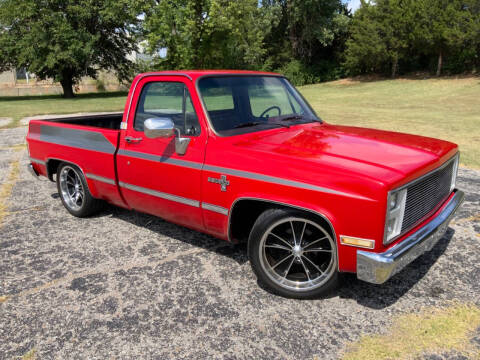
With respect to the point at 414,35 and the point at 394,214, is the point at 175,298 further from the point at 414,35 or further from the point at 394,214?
the point at 414,35

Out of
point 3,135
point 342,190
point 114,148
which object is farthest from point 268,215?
point 3,135

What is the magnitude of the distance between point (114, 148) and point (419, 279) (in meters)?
3.27

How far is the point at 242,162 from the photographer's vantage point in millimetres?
3123

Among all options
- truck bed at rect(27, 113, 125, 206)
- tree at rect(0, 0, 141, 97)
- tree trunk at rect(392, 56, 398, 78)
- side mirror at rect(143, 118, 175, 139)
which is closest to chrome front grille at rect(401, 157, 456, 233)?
side mirror at rect(143, 118, 175, 139)

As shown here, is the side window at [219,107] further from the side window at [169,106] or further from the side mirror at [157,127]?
the side mirror at [157,127]

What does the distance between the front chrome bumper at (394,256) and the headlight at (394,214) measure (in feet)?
0.30

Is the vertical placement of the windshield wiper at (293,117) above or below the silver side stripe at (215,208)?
above

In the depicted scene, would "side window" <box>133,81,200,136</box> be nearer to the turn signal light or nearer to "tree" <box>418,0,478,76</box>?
the turn signal light

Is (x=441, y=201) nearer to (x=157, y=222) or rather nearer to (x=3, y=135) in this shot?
(x=157, y=222)

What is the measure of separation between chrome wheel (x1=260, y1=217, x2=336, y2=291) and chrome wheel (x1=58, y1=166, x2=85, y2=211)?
2.96m

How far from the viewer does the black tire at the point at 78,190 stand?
481cm

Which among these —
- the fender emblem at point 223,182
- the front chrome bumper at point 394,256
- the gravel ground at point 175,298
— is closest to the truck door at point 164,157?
the fender emblem at point 223,182

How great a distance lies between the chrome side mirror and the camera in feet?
10.8

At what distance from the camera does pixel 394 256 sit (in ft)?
8.60
